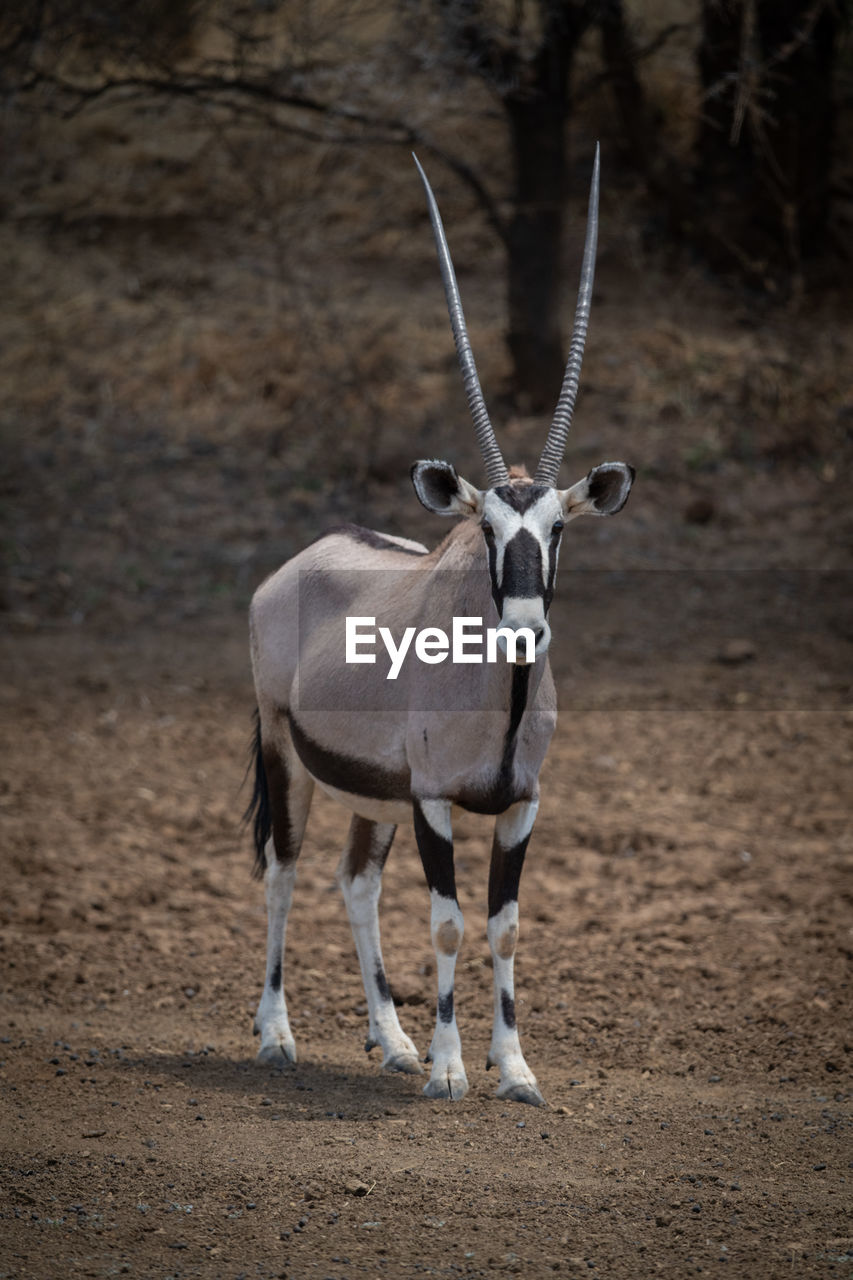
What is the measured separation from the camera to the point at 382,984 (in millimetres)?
5605

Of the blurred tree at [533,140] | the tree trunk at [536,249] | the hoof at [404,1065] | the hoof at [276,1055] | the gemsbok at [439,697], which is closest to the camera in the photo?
the gemsbok at [439,697]

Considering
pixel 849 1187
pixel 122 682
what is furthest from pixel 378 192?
pixel 849 1187

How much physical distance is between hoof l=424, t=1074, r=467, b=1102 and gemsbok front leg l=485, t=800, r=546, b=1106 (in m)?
0.14

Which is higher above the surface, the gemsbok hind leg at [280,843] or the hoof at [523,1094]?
the gemsbok hind leg at [280,843]

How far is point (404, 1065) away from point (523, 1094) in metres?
0.59

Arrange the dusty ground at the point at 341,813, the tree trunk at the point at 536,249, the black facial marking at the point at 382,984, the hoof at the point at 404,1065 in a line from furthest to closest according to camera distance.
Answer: the tree trunk at the point at 536,249
the black facial marking at the point at 382,984
the hoof at the point at 404,1065
the dusty ground at the point at 341,813

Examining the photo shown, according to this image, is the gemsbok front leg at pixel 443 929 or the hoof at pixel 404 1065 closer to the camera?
the gemsbok front leg at pixel 443 929

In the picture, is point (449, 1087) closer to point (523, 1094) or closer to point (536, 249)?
point (523, 1094)

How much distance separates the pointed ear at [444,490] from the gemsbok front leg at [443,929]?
3.36ft

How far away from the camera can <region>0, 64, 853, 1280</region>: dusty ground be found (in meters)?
4.20

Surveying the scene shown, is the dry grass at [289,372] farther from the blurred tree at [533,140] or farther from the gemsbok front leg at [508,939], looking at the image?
the gemsbok front leg at [508,939]

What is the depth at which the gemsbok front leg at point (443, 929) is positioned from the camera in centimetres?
491

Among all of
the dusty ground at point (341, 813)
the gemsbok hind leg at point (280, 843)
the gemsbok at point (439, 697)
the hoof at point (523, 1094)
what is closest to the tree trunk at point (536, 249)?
the dusty ground at point (341, 813)

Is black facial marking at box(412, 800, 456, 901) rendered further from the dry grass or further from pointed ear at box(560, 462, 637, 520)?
the dry grass
